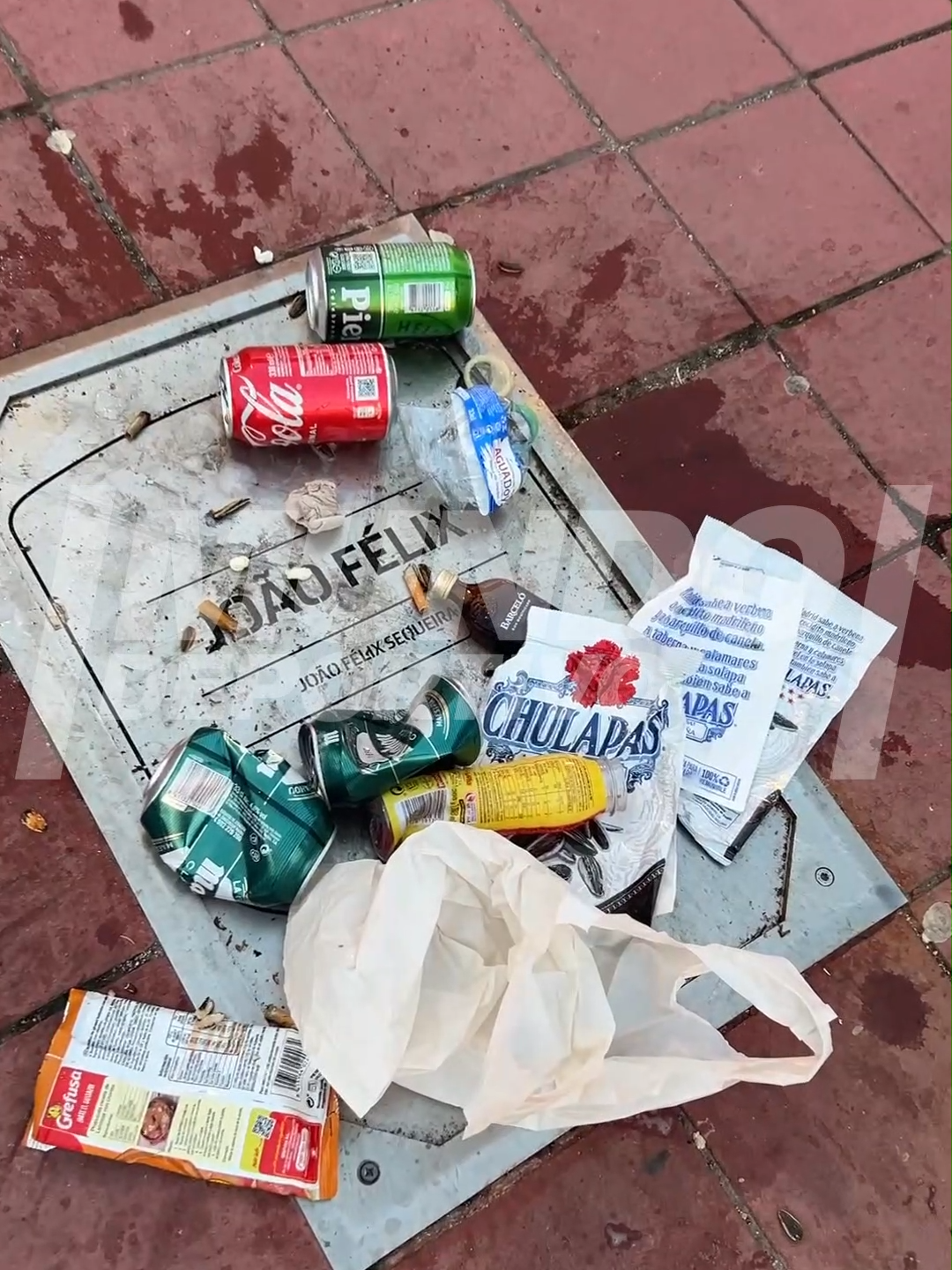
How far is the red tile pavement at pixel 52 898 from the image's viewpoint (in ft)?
3.28

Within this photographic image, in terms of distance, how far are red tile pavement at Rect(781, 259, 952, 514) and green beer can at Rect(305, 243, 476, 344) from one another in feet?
1.72

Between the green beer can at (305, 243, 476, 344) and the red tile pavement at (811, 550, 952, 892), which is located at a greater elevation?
the green beer can at (305, 243, 476, 344)

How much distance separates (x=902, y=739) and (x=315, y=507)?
79 cm

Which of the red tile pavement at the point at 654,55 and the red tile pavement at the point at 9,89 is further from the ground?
the red tile pavement at the point at 9,89

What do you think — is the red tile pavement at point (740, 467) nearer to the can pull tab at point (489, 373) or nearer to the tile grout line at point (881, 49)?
the can pull tab at point (489, 373)

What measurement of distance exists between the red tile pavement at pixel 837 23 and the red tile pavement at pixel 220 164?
2.47 feet

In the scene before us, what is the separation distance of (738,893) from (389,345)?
2.57 feet

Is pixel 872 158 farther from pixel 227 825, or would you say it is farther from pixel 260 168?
pixel 227 825

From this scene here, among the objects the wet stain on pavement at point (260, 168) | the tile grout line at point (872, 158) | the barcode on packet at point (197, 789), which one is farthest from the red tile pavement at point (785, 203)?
the barcode on packet at point (197, 789)

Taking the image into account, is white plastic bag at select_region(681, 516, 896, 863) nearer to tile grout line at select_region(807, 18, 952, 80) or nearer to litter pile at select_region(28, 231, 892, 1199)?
litter pile at select_region(28, 231, 892, 1199)

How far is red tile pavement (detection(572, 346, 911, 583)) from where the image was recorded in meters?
1.32

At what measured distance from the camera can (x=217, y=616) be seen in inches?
44.1

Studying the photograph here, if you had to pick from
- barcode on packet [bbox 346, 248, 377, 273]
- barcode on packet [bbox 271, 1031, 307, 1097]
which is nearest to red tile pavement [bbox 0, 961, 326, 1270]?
barcode on packet [bbox 271, 1031, 307, 1097]

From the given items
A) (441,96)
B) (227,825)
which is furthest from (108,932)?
(441,96)
